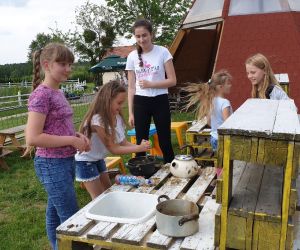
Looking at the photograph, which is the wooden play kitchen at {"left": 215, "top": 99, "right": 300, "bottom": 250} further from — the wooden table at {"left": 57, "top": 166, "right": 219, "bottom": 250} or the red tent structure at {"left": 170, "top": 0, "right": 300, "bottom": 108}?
the red tent structure at {"left": 170, "top": 0, "right": 300, "bottom": 108}

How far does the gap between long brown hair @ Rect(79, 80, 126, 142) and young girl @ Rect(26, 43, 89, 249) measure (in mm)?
405

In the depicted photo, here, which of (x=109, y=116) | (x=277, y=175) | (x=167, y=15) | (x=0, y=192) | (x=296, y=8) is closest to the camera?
(x=277, y=175)

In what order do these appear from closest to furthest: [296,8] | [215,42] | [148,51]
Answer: [148,51]
[296,8]
[215,42]

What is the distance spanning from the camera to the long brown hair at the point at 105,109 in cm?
286

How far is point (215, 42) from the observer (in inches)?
422

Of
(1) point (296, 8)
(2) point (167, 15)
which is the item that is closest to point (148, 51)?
(1) point (296, 8)

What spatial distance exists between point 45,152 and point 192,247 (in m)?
1.13

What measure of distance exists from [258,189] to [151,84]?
2.08 meters

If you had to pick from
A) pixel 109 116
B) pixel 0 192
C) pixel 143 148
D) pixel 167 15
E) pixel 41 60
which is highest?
pixel 167 15

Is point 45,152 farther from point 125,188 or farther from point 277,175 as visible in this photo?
point 277,175

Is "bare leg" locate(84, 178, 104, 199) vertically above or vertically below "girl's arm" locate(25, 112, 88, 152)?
below

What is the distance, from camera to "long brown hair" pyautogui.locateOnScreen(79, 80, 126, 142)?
2857 mm

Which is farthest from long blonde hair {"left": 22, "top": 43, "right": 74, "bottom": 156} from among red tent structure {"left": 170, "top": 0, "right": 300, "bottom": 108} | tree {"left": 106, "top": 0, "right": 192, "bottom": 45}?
tree {"left": 106, "top": 0, "right": 192, "bottom": 45}

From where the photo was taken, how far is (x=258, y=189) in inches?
75.4
